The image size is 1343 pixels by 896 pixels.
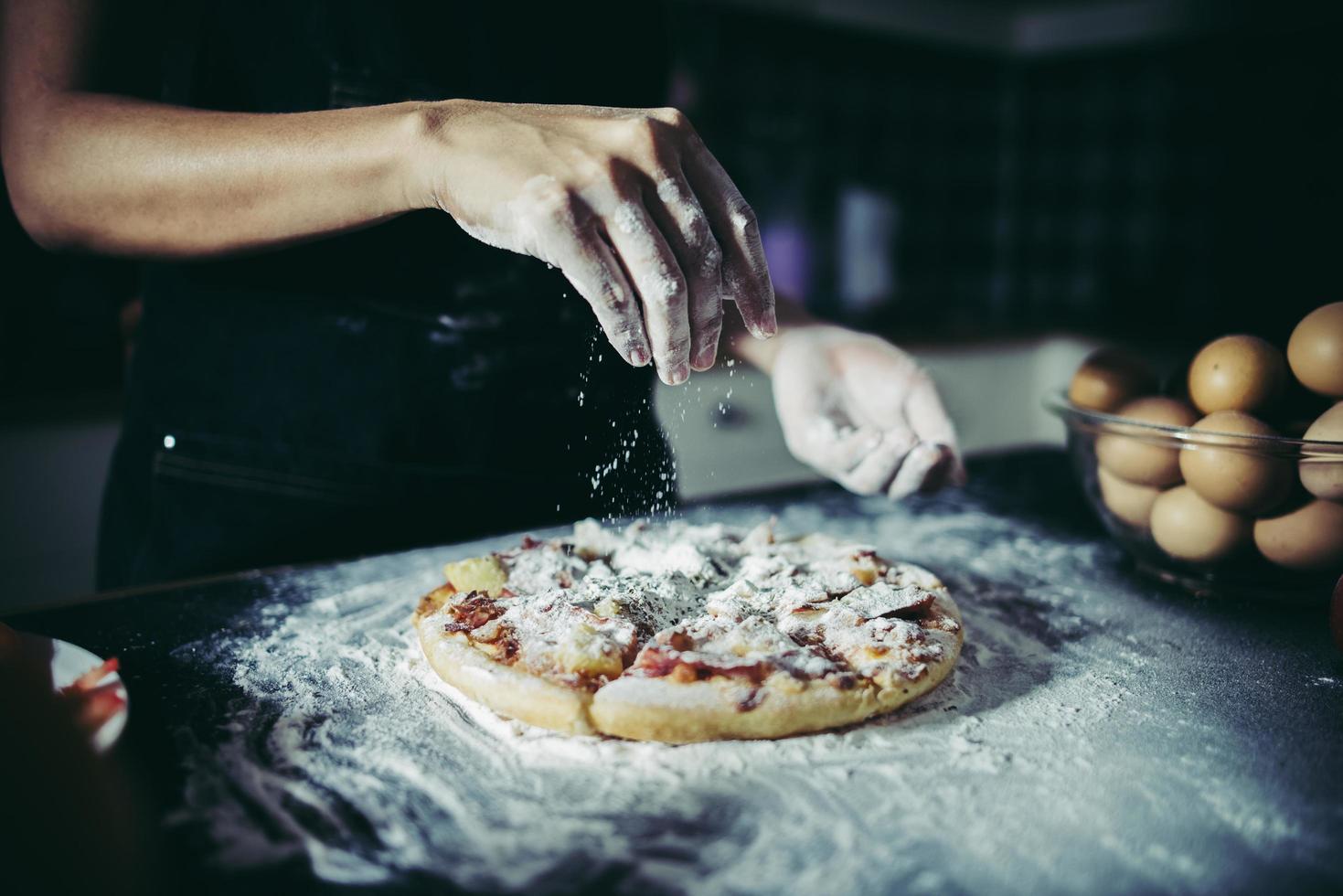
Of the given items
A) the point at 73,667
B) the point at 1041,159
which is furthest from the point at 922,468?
the point at 1041,159

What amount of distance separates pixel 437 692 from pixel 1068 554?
877mm

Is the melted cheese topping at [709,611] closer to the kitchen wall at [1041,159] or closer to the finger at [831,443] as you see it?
the finger at [831,443]

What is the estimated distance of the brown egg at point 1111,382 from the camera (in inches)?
46.0

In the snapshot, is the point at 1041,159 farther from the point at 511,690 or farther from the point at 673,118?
the point at 511,690

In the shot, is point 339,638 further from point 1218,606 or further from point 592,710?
point 1218,606

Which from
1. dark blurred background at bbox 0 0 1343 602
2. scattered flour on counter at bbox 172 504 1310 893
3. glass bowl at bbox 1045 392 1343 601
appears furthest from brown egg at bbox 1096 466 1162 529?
dark blurred background at bbox 0 0 1343 602

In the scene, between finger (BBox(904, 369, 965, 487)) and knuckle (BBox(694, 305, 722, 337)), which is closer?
knuckle (BBox(694, 305, 722, 337))

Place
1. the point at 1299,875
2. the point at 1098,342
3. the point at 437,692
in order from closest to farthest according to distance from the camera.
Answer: the point at 1299,875 < the point at 437,692 < the point at 1098,342

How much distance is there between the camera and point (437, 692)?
843 millimetres

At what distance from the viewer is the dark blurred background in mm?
3568

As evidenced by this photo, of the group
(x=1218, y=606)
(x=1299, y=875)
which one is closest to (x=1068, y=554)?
(x=1218, y=606)

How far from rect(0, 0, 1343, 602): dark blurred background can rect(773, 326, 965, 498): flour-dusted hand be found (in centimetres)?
215

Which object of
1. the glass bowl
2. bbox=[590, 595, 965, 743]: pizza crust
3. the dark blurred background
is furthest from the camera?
the dark blurred background

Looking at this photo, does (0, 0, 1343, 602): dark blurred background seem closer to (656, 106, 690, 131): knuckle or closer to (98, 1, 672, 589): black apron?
(98, 1, 672, 589): black apron
